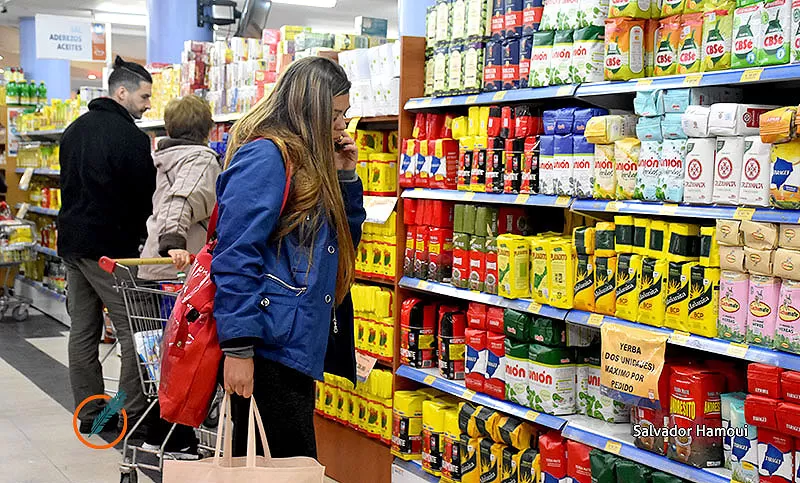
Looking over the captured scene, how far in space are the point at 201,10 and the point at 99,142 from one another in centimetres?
410

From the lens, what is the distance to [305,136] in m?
2.74

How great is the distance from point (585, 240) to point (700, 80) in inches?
28.4

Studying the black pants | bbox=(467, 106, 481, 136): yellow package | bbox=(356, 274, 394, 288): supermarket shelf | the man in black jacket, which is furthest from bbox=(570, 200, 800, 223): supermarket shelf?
the man in black jacket

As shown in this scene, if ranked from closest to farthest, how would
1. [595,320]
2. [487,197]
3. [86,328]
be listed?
1. [595,320]
2. [487,197]
3. [86,328]

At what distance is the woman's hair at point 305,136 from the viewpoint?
8.87ft

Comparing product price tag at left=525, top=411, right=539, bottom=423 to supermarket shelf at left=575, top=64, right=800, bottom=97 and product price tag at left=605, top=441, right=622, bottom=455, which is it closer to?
product price tag at left=605, top=441, right=622, bottom=455

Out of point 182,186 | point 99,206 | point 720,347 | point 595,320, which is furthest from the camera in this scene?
point 99,206

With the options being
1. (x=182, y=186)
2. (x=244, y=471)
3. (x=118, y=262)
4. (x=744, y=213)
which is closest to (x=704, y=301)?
(x=744, y=213)

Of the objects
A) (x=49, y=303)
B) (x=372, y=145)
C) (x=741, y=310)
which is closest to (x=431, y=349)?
(x=372, y=145)

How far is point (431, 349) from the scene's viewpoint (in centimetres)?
434

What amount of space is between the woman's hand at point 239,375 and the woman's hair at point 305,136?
14.1 inches

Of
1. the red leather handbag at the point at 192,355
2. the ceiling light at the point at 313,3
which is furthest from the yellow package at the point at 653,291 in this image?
the ceiling light at the point at 313,3

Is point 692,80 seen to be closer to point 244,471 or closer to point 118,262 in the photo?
point 244,471

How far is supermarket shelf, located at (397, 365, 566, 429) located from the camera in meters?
3.55
